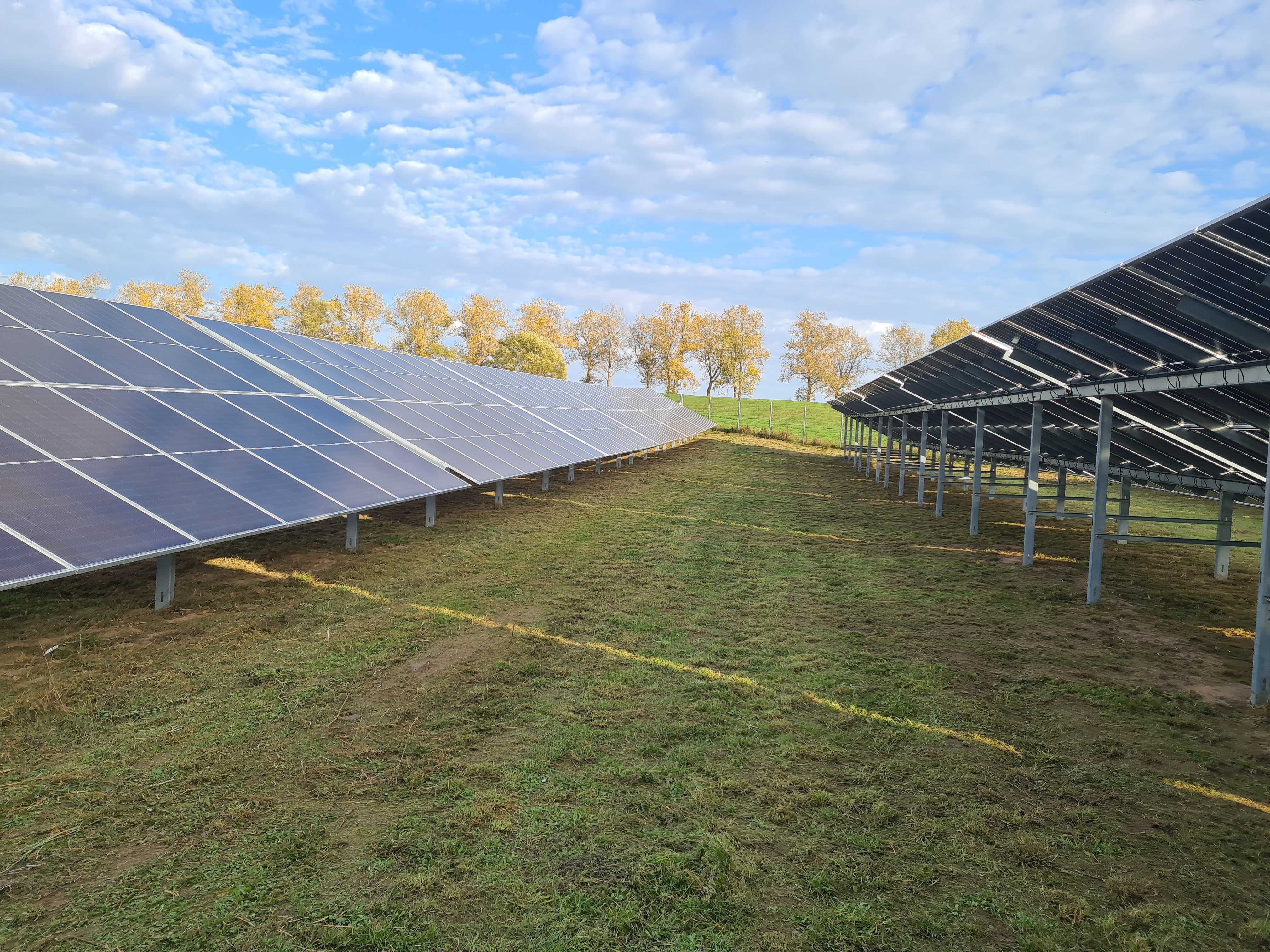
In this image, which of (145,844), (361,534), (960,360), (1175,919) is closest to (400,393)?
(361,534)

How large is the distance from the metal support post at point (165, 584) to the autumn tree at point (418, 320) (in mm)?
73398

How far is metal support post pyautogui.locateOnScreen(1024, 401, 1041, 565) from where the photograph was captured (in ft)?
44.6

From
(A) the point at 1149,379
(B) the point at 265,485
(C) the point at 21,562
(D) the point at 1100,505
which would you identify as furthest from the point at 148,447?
(D) the point at 1100,505

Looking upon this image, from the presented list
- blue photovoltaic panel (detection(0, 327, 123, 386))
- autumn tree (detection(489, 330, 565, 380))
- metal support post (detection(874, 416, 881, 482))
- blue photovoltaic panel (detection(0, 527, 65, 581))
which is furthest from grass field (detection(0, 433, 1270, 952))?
autumn tree (detection(489, 330, 565, 380))

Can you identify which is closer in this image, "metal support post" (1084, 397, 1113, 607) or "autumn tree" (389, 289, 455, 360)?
"metal support post" (1084, 397, 1113, 607)

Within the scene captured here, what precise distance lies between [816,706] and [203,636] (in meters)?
7.02

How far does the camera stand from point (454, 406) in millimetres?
20531

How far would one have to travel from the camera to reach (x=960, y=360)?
Answer: 1619 cm

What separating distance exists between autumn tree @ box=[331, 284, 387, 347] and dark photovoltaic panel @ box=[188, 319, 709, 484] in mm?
51781

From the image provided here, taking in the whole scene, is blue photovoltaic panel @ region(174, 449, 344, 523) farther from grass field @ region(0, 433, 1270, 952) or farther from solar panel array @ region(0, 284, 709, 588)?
grass field @ region(0, 433, 1270, 952)

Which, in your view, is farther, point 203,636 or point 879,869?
point 203,636

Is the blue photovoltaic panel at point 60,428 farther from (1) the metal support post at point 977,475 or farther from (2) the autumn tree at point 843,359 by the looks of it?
→ (2) the autumn tree at point 843,359

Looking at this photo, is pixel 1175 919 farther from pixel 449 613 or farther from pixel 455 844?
pixel 449 613

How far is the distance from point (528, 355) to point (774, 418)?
2752cm
